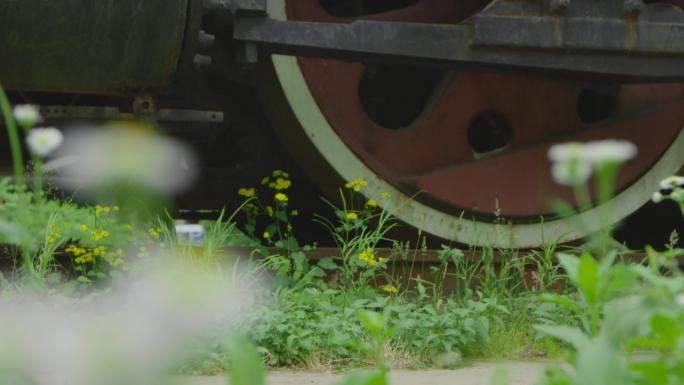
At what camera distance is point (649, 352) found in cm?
267

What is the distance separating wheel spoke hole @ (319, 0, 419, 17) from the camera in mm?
3988

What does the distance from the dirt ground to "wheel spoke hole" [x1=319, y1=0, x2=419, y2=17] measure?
1.87 metres

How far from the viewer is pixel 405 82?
160 inches

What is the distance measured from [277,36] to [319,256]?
69 cm

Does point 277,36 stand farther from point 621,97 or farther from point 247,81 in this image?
point 621,97

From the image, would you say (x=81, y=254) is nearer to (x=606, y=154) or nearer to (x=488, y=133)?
(x=488, y=133)

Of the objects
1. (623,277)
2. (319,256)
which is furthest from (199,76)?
(623,277)

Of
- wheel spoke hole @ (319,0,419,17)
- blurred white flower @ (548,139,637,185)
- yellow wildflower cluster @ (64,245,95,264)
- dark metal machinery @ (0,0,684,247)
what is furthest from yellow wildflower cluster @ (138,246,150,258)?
blurred white flower @ (548,139,637,185)

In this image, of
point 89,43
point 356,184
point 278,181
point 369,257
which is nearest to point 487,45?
point 356,184

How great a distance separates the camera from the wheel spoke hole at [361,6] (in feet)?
13.1

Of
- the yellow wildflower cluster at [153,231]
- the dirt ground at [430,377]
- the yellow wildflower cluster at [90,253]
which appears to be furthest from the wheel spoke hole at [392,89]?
the dirt ground at [430,377]

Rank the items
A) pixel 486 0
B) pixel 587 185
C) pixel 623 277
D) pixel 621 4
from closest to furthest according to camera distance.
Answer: pixel 623 277, pixel 621 4, pixel 486 0, pixel 587 185

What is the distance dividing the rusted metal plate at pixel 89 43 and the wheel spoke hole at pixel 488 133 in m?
1.36

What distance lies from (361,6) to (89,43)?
4.80ft
